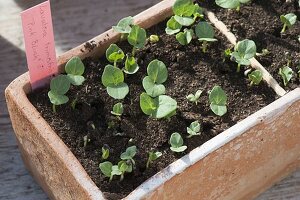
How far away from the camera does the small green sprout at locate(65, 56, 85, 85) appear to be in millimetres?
1403

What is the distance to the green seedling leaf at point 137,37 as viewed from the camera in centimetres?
147

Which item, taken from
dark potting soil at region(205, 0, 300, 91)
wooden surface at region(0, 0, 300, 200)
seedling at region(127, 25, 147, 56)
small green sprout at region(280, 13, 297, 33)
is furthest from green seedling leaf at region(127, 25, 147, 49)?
wooden surface at region(0, 0, 300, 200)

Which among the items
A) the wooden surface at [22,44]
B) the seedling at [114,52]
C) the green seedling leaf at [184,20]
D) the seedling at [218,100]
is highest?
the green seedling leaf at [184,20]

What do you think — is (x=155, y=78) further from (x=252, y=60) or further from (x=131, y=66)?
(x=252, y=60)

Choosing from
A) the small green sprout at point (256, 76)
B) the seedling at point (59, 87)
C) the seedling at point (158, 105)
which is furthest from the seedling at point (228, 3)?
the seedling at point (59, 87)

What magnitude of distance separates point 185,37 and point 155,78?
151mm

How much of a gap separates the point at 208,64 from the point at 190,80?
0.06 m

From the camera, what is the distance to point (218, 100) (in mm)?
1396

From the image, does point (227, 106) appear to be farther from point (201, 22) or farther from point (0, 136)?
point (0, 136)

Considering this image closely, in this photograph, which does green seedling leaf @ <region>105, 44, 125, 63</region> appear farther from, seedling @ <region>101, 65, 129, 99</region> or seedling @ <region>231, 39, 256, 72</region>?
seedling @ <region>231, 39, 256, 72</region>

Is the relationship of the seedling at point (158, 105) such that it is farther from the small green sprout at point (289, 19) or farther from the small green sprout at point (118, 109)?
the small green sprout at point (289, 19)

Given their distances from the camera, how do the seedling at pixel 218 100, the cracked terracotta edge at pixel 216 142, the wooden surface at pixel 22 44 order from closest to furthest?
the cracked terracotta edge at pixel 216 142 → the seedling at pixel 218 100 → the wooden surface at pixel 22 44

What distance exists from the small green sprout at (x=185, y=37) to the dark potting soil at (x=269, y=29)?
0.11m

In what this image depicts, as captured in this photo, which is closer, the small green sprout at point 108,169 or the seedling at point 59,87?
the small green sprout at point 108,169
